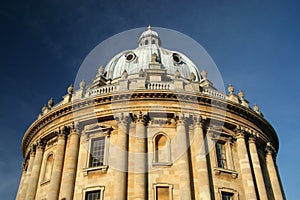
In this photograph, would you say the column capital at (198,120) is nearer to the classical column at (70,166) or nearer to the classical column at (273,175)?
the classical column at (273,175)

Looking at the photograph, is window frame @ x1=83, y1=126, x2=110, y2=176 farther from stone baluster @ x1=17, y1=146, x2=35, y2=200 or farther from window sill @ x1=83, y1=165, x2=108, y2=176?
stone baluster @ x1=17, y1=146, x2=35, y2=200

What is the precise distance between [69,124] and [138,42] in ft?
85.2

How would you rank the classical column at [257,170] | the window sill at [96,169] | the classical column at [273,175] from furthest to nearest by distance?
the classical column at [273,175]
the classical column at [257,170]
the window sill at [96,169]

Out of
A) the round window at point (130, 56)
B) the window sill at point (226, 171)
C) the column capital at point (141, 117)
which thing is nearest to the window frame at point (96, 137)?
the column capital at point (141, 117)

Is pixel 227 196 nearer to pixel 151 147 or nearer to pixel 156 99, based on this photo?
pixel 151 147

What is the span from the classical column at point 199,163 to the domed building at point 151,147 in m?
0.07

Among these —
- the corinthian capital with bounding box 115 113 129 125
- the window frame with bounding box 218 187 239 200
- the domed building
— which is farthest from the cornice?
the window frame with bounding box 218 187 239 200

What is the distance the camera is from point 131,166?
2236 centimetres

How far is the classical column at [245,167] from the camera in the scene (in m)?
23.5

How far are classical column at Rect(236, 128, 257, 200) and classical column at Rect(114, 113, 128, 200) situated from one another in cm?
922

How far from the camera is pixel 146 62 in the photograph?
124ft

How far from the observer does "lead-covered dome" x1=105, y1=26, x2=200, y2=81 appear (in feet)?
123

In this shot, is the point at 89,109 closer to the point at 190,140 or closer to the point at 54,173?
the point at 54,173

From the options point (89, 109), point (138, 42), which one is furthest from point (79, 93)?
point (138, 42)
